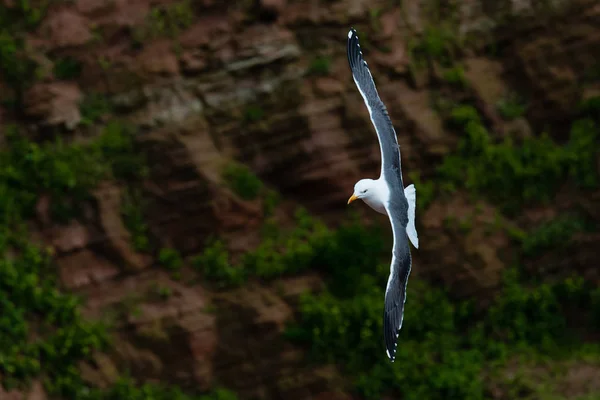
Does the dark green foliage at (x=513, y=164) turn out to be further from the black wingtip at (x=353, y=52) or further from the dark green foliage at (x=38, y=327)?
the dark green foliage at (x=38, y=327)

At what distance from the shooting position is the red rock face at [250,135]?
42.5ft

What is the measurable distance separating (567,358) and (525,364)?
16.6 inches

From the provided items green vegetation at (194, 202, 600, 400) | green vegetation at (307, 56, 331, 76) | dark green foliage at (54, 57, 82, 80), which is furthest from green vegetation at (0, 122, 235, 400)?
green vegetation at (307, 56, 331, 76)

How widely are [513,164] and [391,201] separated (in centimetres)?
427

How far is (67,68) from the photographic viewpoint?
45.3 ft

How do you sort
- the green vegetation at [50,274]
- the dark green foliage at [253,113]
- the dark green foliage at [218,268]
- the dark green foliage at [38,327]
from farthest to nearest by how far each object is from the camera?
the dark green foliage at [253,113] → the dark green foliage at [218,268] → the green vegetation at [50,274] → the dark green foliage at [38,327]

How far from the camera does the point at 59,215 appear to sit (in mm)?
13281

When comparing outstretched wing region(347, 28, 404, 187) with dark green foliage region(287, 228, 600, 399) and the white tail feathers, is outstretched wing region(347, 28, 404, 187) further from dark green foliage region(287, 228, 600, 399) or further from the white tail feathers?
dark green foliage region(287, 228, 600, 399)

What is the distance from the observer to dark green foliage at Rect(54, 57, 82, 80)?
13797 mm

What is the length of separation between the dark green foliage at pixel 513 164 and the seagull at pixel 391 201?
3.31 m

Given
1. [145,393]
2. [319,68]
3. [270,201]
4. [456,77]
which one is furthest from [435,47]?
[145,393]

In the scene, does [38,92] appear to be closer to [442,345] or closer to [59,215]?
[59,215]

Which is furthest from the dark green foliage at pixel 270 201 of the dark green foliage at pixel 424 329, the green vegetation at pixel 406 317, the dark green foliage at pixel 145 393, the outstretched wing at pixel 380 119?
the outstretched wing at pixel 380 119

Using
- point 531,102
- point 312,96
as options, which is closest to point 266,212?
point 312,96
